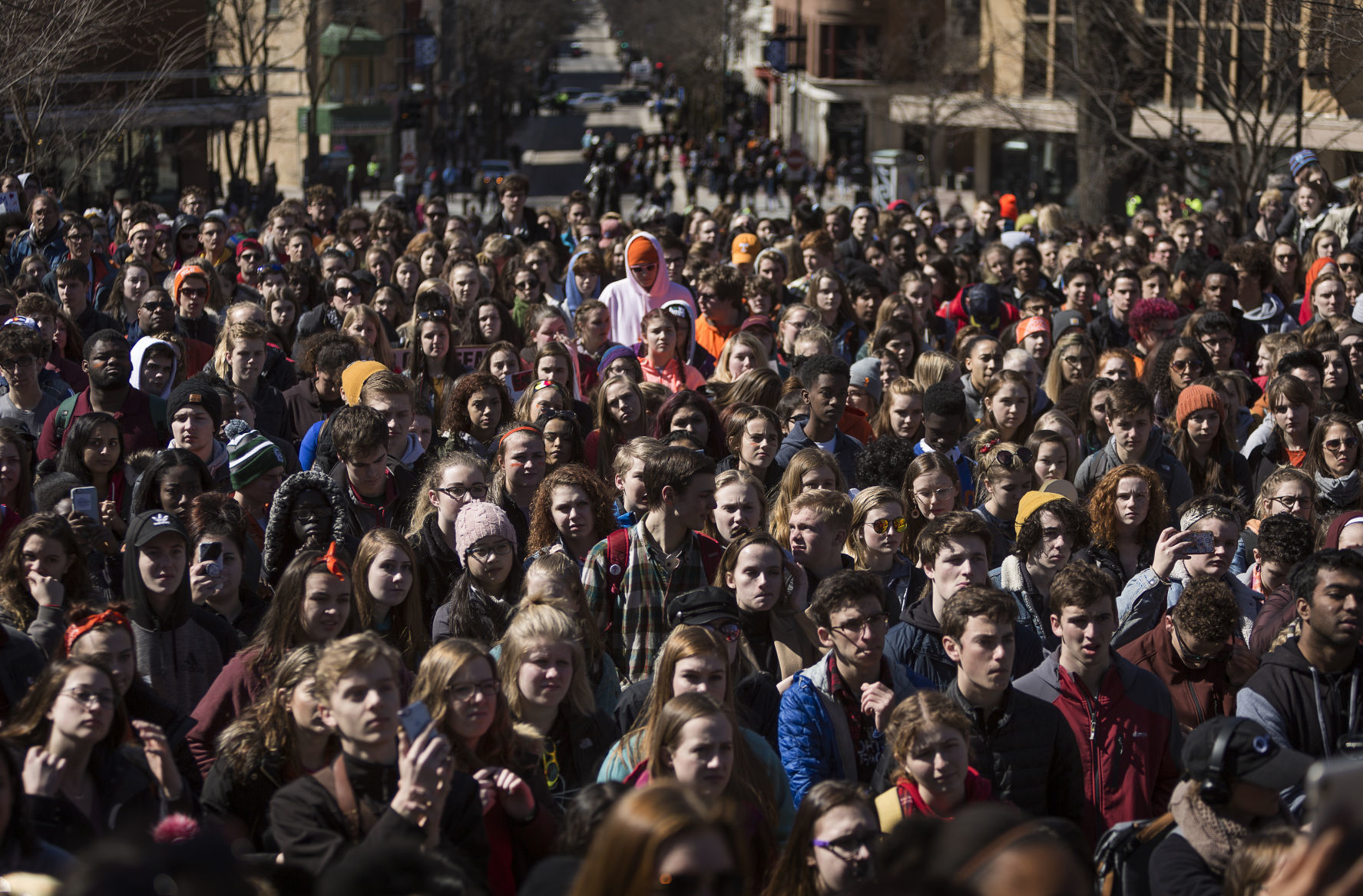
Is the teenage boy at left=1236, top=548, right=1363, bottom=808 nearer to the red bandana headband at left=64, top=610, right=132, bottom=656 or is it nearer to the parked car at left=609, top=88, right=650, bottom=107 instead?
the red bandana headband at left=64, top=610, right=132, bottom=656

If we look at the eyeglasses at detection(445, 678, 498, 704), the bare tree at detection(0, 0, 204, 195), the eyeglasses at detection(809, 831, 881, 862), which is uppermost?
the bare tree at detection(0, 0, 204, 195)

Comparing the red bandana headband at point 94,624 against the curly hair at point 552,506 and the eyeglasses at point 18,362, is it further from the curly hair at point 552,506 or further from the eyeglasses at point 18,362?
the eyeglasses at point 18,362

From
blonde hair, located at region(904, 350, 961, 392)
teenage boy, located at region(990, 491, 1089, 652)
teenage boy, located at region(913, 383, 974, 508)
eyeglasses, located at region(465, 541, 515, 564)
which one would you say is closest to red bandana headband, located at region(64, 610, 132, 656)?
eyeglasses, located at region(465, 541, 515, 564)

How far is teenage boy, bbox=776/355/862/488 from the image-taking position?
8.73 meters

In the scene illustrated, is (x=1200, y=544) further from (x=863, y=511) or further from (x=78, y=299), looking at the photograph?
(x=78, y=299)

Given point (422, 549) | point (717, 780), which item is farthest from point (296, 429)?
point (717, 780)

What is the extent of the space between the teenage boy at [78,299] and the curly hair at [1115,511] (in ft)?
22.7

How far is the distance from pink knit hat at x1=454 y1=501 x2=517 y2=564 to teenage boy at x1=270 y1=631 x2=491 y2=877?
174 cm

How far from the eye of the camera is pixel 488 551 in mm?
6508

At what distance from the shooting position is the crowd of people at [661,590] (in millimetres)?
4441

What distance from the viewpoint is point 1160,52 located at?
31.5 meters

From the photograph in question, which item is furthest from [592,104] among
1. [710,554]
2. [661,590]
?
[661,590]

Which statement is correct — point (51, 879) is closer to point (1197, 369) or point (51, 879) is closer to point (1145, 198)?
point (1197, 369)

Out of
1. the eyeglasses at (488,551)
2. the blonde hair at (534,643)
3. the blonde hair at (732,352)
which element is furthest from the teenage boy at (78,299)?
the blonde hair at (534,643)
